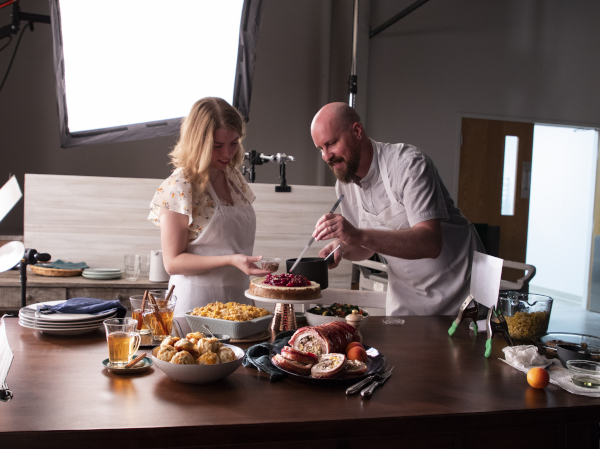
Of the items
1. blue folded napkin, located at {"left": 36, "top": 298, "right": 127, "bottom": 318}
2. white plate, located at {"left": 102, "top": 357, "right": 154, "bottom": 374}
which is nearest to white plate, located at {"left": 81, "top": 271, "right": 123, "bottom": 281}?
blue folded napkin, located at {"left": 36, "top": 298, "right": 127, "bottom": 318}

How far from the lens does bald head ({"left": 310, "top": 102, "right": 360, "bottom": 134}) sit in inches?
82.3

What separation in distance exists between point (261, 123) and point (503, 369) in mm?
4023

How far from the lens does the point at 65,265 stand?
3047 millimetres

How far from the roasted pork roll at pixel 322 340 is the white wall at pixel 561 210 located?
6.61 meters

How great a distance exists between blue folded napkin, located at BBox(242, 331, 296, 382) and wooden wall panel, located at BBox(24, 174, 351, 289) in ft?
6.39

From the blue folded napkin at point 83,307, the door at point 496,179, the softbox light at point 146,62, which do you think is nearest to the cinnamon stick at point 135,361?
the blue folded napkin at point 83,307

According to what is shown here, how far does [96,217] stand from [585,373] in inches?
113

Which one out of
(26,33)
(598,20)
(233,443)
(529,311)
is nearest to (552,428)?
(529,311)

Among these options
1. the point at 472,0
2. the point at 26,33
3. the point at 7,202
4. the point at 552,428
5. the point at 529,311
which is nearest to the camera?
the point at 7,202

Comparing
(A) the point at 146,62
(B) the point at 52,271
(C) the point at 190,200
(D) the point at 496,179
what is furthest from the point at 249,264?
(D) the point at 496,179

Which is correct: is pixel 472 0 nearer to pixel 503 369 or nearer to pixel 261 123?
pixel 261 123

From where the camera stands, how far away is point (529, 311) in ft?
5.03

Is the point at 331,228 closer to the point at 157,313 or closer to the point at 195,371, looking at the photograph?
the point at 157,313

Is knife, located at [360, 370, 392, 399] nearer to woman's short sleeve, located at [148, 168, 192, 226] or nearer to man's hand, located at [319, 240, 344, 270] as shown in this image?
man's hand, located at [319, 240, 344, 270]
